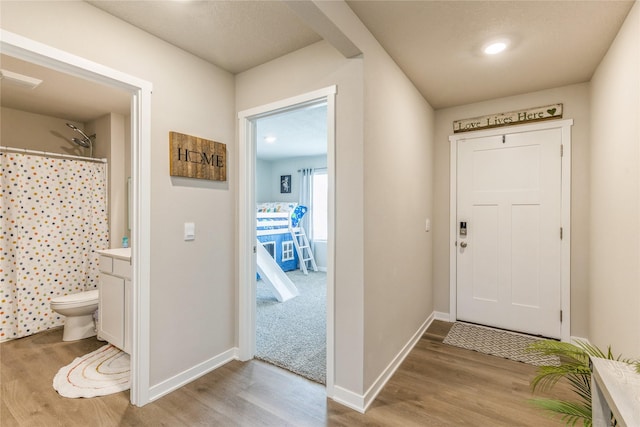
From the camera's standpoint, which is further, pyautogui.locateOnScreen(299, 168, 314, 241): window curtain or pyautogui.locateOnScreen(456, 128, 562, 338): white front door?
pyautogui.locateOnScreen(299, 168, 314, 241): window curtain

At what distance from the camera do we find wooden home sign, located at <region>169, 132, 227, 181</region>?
206cm

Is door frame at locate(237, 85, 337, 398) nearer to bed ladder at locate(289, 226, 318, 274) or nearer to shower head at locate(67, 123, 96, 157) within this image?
shower head at locate(67, 123, 96, 157)

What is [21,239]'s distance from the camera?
9.95 ft

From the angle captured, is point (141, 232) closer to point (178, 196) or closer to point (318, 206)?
point (178, 196)

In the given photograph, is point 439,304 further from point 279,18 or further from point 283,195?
point 283,195

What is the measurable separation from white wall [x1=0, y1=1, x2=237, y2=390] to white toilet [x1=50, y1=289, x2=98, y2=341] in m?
1.48

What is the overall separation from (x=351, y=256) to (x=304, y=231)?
4.36 m

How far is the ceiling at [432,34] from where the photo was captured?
1.70m

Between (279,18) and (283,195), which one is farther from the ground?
(279,18)

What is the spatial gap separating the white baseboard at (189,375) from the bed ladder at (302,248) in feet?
11.4

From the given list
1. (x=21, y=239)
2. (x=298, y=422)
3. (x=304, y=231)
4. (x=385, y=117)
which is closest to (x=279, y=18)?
(x=385, y=117)

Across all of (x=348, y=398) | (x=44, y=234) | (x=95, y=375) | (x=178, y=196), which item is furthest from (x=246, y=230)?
(x=44, y=234)

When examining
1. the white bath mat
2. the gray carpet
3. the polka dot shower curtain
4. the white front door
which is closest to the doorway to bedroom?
the gray carpet

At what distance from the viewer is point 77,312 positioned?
2.89 metres
